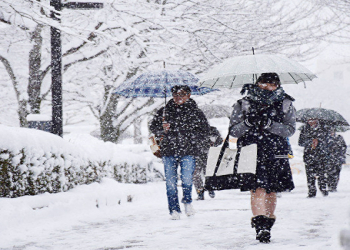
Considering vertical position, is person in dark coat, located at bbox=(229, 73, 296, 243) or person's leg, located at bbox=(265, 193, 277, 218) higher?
person in dark coat, located at bbox=(229, 73, 296, 243)

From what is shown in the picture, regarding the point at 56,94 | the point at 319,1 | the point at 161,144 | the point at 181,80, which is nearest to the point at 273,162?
the point at 161,144

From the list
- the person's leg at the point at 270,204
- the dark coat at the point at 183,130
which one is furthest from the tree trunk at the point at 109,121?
the person's leg at the point at 270,204

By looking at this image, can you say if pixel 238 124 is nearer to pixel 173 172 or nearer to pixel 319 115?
pixel 173 172

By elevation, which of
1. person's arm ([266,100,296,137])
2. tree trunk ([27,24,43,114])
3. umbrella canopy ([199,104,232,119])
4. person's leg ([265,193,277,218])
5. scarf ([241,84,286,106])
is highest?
tree trunk ([27,24,43,114])

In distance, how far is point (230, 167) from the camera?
4.45 meters

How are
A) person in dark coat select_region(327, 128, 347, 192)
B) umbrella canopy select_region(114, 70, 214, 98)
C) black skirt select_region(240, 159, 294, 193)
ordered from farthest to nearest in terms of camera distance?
person in dark coat select_region(327, 128, 347, 192) → umbrella canopy select_region(114, 70, 214, 98) → black skirt select_region(240, 159, 294, 193)

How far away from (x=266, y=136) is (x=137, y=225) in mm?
2459

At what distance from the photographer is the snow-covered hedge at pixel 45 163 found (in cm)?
569

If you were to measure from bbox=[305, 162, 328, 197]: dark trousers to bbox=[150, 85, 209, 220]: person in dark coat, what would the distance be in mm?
4234

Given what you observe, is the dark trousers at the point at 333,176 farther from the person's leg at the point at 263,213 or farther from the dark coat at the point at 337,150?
the person's leg at the point at 263,213

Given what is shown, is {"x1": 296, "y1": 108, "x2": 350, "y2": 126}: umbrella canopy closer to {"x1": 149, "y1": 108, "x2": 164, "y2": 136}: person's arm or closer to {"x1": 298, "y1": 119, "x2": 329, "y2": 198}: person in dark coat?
{"x1": 298, "y1": 119, "x2": 329, "y2": 198}: person in dark coat

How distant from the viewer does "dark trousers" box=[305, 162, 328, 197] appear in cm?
984

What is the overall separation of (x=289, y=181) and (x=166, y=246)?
4.48 feet

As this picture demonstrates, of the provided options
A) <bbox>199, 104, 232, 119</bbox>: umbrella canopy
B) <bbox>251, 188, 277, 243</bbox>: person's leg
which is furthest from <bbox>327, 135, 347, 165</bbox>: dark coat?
<bbox>251, 188, 277, 243</bbox>: person's leg
